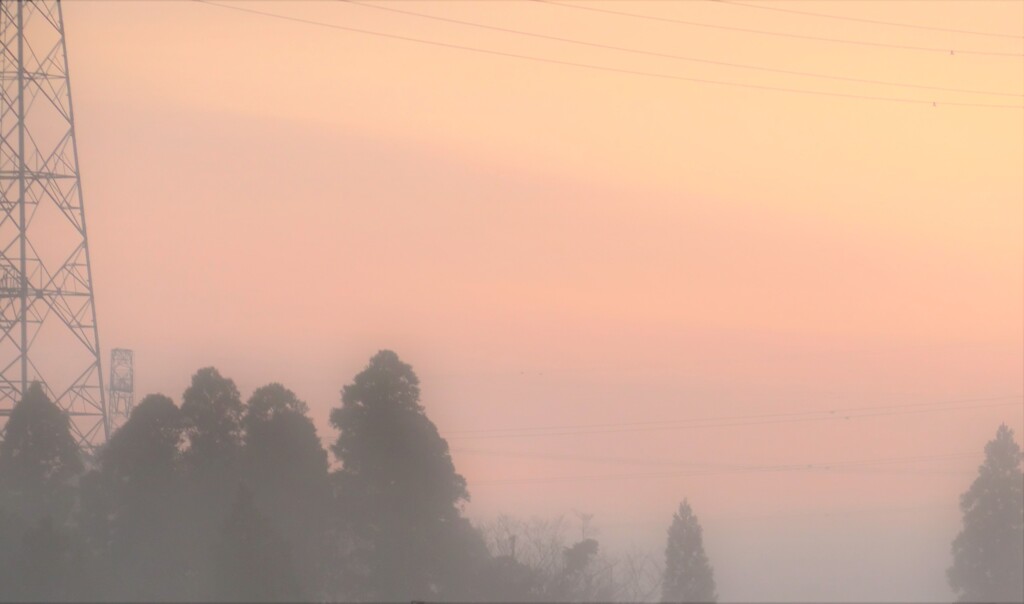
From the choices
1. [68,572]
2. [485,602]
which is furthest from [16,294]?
[485,602]

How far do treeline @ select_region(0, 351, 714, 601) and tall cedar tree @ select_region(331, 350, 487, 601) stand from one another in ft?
0.14

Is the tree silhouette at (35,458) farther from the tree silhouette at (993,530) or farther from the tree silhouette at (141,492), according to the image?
the tree silhouette at (993,530)

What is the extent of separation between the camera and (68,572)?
38812mm

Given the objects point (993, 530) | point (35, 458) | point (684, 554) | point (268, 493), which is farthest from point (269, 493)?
point (993, 530)

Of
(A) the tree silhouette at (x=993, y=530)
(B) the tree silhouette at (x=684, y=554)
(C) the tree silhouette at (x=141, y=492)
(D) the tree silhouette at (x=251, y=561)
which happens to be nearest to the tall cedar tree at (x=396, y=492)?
(C) the tree silhouette at (x=141, y=492)

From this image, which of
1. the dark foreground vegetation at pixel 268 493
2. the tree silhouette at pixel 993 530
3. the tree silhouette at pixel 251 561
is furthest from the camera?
the tree silhouette at pixel 993 530

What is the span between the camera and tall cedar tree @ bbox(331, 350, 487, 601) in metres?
41.7

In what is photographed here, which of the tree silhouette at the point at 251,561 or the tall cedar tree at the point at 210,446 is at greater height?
the tall cedar tree at the point at 210,446

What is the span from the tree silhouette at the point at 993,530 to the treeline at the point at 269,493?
24.6 meters

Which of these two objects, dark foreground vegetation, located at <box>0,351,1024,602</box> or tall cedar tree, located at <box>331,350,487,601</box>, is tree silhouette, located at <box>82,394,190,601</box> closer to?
dark foreground vegetation, located at <box>0,351,1024,602</box>

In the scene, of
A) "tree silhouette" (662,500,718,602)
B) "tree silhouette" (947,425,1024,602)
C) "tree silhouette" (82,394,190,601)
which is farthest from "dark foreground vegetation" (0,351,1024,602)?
"tree silhouette" (947,425,1024,602)

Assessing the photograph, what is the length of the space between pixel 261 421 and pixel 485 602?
1103 centimetres

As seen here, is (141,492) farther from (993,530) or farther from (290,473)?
(993,530)

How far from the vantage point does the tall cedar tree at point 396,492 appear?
137 feet
